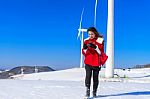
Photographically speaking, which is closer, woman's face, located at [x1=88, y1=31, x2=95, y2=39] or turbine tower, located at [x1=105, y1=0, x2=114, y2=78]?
woman's face, located at [x1=88, y1=31, x2=95, y2=39]

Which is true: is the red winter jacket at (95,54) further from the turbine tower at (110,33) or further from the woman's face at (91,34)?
the turbine tower at (110,33)

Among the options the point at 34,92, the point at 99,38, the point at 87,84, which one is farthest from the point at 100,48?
the point at 34,92

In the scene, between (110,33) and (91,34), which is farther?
(110,33)

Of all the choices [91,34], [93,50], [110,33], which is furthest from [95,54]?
[110,33]

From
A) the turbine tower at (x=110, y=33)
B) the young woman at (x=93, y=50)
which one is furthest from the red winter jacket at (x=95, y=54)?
the turbine tower at (x=110, y=33)

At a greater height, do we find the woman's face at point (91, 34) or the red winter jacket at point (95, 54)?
the woman's face at point (91, 34)

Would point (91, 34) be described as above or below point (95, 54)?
above

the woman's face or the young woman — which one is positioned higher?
the woman's face

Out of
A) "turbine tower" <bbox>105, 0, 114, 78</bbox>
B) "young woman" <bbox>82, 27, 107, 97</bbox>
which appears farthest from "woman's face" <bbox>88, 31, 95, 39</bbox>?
"turbine tower" <bbox>105, 0, 114, 78</bbox>

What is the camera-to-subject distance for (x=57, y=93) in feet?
42.2

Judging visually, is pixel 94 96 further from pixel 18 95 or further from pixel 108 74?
pixel 108 74

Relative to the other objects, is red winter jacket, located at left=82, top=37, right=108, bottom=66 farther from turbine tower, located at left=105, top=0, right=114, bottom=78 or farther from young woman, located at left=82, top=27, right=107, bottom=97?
turbine tower, located at left=105, top=0, right=114, bottom=78

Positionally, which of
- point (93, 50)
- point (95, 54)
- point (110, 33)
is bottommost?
point (95, 54)

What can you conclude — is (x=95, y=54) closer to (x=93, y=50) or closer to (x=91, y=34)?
(x=93, y=50)
